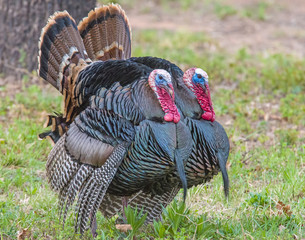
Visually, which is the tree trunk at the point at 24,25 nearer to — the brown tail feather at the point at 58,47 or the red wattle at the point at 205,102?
the brown tail feather at the point at 58,47

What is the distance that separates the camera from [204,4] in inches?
493

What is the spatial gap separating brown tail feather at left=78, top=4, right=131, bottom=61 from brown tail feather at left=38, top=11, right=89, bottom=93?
0.20 meters

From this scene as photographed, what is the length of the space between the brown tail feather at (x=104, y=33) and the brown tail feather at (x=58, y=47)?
198 millimetres

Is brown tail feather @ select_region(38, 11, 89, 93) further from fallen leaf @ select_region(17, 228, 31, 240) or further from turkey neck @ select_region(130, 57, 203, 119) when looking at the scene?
fallen leaf @ select_region(17, 228, 31, 240)

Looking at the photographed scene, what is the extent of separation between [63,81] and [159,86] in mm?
1147

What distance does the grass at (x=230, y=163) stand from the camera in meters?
3.83

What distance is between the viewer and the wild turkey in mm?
3547

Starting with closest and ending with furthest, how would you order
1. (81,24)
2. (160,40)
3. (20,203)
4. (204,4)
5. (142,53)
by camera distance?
(20,203)
(81,24)
(142,53)
(160,40)
(204,4)

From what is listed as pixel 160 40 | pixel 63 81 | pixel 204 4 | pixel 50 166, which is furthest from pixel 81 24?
pixel 204 4

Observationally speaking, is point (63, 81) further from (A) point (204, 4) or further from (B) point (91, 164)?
(A) point (204, 4)

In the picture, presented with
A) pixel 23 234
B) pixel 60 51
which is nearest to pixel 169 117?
pixel 23 234

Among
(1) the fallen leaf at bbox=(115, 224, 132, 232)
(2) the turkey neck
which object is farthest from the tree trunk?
(1) the fallen leaf at bbox=(115, 224, 132, 232)

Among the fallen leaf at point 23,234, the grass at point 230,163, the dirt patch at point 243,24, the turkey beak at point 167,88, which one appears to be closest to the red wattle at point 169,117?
the turkey beak at point 167,88

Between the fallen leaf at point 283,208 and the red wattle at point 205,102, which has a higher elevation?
the red wattle at point 205,102
